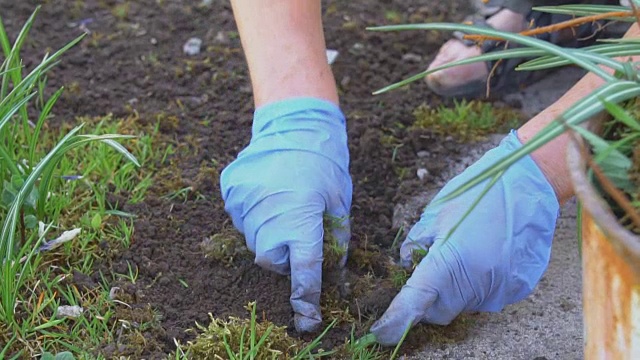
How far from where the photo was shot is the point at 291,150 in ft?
5.48

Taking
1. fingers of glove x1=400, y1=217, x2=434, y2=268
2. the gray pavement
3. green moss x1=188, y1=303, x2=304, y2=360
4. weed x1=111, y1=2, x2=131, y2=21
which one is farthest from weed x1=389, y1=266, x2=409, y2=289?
weed x1=111, y1=2, x2=131, y2=21

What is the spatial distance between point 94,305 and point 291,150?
0.47 m

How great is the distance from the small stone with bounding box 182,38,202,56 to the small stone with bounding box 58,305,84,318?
106cm

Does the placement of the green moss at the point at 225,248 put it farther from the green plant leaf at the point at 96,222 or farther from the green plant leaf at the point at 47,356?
the green plant leaf at the point at 47,356

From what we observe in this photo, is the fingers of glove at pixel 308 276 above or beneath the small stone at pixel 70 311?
above

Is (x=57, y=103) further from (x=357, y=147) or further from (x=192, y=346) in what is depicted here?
(x=192, y=346)

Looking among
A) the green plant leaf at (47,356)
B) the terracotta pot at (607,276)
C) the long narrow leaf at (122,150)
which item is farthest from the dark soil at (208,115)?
the terracotta pot at (607,276)

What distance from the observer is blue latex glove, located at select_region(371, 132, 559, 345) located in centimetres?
149

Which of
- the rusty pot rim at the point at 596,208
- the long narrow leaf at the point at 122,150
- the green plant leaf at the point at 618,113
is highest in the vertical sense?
the green plant leaf at the point at 618,113

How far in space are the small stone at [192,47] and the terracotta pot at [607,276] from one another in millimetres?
1609

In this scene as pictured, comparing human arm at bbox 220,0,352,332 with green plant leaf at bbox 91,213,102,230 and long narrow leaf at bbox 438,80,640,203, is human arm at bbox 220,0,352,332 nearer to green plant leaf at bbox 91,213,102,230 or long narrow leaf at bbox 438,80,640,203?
green plant leaf at bbox 91,213,102,230

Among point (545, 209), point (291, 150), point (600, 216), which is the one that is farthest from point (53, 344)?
point (600, 216)

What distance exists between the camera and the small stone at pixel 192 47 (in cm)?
245

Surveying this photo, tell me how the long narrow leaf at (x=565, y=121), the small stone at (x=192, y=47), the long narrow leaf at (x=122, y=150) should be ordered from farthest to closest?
the small stone at (x=192, y=47), the long narrow leaf at (x=122, y=150), the long narrow leaf at (x=565, y=121)
